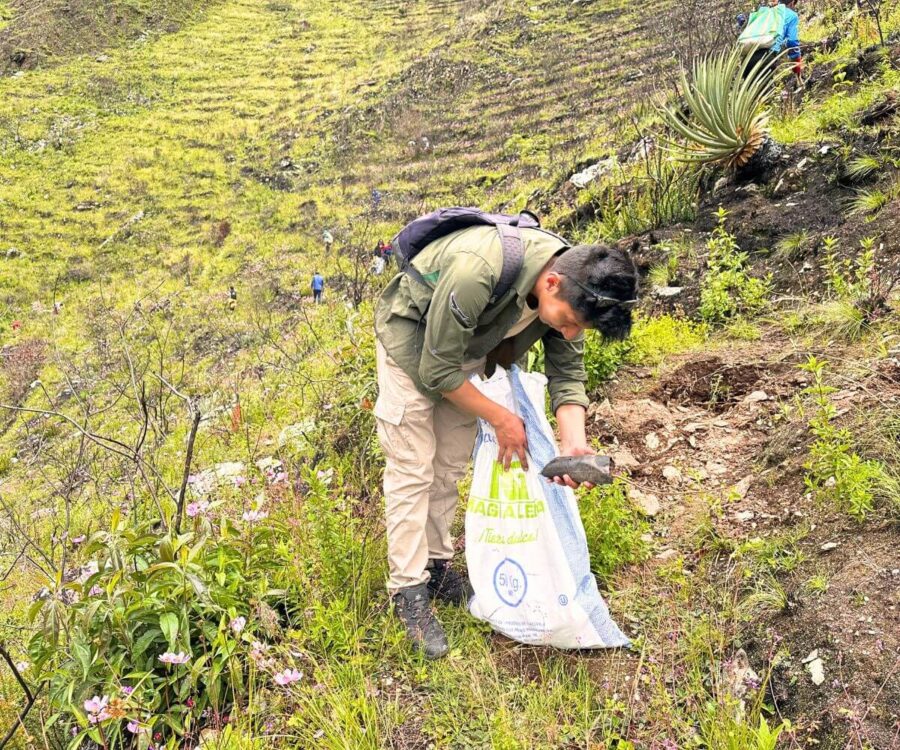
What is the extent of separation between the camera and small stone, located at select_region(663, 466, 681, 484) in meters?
2.78

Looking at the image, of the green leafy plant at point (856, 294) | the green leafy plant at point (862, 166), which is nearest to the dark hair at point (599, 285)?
the green leafy plant at point (856, 294)

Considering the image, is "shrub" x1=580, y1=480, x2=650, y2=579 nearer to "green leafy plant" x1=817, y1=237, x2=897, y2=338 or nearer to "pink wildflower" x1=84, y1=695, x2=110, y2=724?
"green leafy plant" x1=817, y1=237, x2=897, y2=338

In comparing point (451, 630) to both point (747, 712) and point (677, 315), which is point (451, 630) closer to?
point (747, 712)

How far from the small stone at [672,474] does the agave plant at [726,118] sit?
2917 mm

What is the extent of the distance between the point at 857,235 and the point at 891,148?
29.5 inches

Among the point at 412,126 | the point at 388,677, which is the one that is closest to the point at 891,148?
the point at 388,677

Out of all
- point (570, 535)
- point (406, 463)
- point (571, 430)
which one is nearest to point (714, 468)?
point (571, 430)

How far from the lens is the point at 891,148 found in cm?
401

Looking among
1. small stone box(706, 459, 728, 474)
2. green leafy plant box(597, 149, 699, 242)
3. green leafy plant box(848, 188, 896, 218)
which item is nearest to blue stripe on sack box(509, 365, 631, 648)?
small stone box(706, 459, 728, 474)

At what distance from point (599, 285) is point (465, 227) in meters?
0.52

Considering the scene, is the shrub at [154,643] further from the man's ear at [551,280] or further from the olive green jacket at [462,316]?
the man's ear at [551,280]

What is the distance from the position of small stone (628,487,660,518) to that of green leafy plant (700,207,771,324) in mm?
1539

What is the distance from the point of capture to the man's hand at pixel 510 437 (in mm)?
2113

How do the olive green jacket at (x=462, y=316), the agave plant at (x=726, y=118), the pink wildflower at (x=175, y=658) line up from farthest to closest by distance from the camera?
the agave plant at (x=726, y=118) < the olive green jacket at (x=462, y=316) < the pink wildflower at (x=175, y=658)
